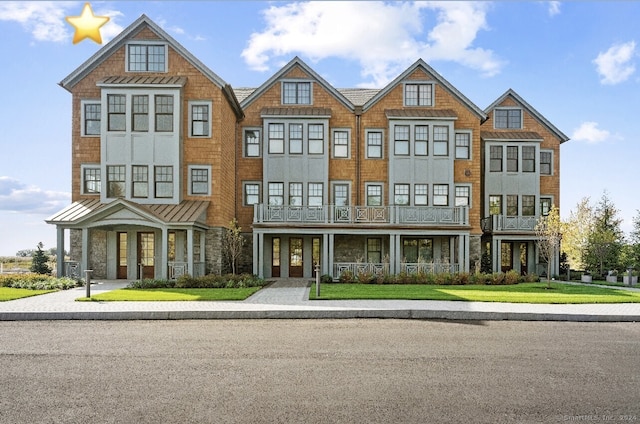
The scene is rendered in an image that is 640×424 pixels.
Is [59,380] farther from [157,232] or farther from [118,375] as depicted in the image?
[157,232]

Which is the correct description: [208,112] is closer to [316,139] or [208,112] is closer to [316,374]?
[316,139]

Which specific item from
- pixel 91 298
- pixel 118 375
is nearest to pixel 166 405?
pixel 118 375

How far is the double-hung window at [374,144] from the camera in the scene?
1097 inches

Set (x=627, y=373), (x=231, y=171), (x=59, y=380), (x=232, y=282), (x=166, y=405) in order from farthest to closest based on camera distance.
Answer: (x=231, y=171)
(x=232, y=282)
(x=627, y=373)
(x=59, y=380)
(x=166, y=405)

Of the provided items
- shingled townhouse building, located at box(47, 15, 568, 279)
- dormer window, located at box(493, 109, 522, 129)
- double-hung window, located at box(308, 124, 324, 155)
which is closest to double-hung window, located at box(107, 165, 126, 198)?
shingled townhouse building, located at box(47, 15, 568, 279)

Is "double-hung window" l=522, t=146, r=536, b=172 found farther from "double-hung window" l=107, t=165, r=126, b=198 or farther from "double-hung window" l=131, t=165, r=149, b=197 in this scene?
"double-hung window" l=107, t=165, r=126, b=198

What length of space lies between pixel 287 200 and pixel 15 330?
1727cm

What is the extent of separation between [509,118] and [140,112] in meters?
21.7

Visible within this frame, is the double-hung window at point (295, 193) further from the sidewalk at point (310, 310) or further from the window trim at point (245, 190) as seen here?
the sidewalk at point (310, 310)

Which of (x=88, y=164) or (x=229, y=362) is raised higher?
(x=88, y=164)

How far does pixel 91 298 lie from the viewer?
51.3 ft

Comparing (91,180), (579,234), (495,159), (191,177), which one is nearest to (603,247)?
(579,234)

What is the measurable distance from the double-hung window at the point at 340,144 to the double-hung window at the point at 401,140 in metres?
2.70

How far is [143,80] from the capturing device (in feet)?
78.3
